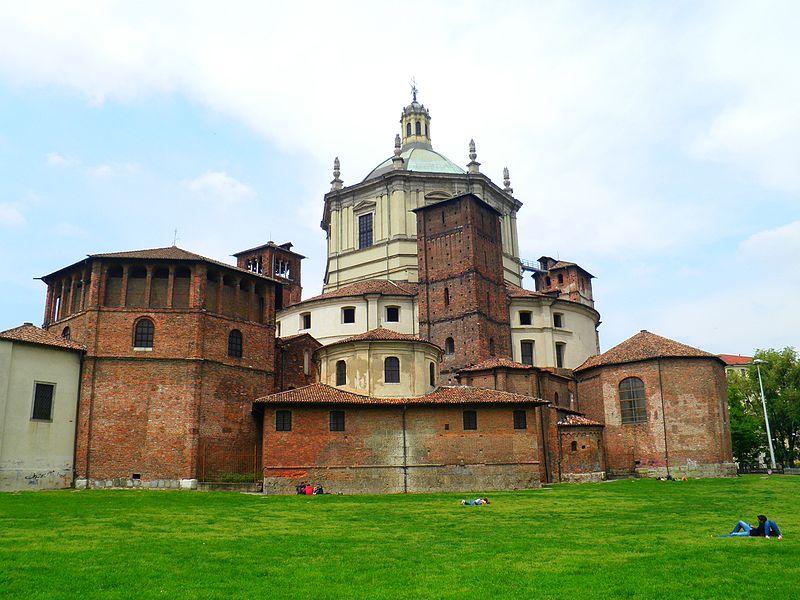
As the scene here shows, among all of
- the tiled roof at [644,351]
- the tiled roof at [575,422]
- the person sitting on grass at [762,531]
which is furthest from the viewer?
the tiled roof at [644,351]

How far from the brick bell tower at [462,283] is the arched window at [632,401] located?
7.72 metres

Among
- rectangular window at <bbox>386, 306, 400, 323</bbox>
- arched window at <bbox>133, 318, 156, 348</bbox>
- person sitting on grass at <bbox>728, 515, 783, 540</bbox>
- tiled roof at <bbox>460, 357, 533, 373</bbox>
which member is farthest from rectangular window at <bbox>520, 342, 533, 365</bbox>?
person sitting on grass at <bbox>728, 515, 783, 540</bbox>

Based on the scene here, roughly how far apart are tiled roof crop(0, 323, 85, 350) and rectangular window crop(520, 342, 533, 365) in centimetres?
2821

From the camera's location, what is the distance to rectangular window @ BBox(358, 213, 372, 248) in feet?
186

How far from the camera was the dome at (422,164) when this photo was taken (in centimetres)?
5841

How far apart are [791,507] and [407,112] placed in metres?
51.6

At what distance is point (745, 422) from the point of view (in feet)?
194

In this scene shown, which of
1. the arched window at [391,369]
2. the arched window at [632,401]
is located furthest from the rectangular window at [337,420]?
the arched window at [632,401]

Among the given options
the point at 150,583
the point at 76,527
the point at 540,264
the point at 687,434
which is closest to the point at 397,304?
the point at 687,434

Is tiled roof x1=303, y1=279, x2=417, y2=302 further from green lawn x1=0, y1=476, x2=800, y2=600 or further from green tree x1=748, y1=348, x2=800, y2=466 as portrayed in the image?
green tree x1=748, y1=348, x2=800, y2=466

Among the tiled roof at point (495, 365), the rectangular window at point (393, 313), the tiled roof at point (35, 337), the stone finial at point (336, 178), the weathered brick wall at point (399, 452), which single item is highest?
the stone finial at point (336, 178)

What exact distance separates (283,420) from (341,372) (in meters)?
5.42

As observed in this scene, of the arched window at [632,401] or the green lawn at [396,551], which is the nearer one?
the green lawn at [396,551]

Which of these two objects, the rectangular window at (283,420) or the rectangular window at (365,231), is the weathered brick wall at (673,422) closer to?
the rectangular window at (365,231)
